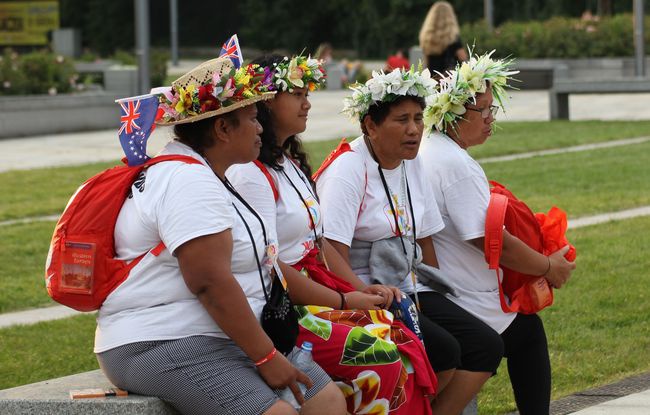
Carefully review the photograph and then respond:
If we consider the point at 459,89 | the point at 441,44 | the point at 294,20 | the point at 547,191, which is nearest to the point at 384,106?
the point at 459,89

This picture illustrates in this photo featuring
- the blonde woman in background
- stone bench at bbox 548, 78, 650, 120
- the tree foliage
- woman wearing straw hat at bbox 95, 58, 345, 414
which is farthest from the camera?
the tree foliage

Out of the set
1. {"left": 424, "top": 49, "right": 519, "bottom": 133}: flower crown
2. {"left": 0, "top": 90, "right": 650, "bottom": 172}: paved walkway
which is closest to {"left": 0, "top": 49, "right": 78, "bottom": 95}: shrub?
{"left": 0, "top": 90, "right": 650, "bottom": 172}: paved walkway

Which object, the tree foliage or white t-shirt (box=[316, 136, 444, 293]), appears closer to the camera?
white t-shirt (box=[316, 136, 444, 293])

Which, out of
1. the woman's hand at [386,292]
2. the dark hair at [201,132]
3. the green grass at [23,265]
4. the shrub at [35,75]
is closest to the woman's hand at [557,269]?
the woman's hand at [386,292]

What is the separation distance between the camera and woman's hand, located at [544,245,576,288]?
511 cm

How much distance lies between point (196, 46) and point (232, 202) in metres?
61.6

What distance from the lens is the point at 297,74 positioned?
4789 mm

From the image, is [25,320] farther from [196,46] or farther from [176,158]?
[196,46]

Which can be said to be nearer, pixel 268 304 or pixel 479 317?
pixel 268 304

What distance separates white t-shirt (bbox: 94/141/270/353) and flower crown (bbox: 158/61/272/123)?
0.73ft

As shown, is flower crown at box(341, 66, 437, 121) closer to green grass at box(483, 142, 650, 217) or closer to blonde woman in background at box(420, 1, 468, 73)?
green grass at box(483, 142, 650, 217)

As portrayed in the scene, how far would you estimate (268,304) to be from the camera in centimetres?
408

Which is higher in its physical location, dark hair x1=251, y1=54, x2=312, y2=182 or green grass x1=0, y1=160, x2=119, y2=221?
dark hair x1=251, y1=54, x2=312, y2=182

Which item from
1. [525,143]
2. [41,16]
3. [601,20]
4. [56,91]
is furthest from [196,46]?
[525,143]
